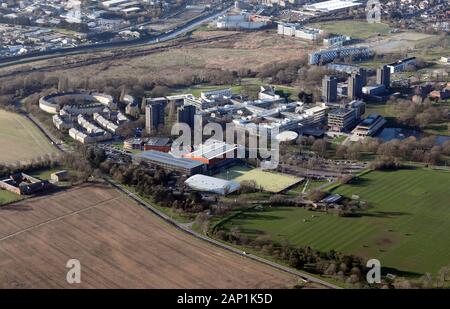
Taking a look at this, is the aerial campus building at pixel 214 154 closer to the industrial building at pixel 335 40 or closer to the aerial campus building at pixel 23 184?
the aerial campus building at pixel 23 184

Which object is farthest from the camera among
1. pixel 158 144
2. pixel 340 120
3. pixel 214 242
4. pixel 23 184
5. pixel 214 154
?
pixel 340 120

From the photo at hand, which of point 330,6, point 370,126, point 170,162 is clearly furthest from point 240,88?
point 330,6

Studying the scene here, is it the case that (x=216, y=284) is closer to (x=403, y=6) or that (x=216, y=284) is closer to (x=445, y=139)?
(x=445, y=139)

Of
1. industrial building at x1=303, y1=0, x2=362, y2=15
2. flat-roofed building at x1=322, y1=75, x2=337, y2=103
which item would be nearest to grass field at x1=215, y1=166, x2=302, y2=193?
flat-roofed building at x1=322, y1=75, x2=337, y2=103

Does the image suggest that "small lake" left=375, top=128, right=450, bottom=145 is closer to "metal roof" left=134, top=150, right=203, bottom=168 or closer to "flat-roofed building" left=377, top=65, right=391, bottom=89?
"flat-roofed building" left=377, top=65, right=391, bottom=89

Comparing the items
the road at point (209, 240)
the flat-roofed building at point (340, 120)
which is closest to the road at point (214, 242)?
the road at point (209, 240)

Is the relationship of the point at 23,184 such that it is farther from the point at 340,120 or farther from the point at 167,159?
the point at 340,120
